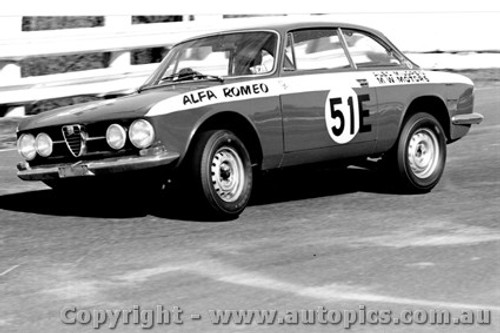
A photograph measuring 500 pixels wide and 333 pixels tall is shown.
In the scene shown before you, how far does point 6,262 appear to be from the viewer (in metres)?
6.97

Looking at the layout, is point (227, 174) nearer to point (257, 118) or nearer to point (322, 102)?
point (257, 118)

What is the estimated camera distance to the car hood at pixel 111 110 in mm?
7957

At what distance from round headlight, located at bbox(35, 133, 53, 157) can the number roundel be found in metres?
2.10

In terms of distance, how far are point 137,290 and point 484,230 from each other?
2.64 m

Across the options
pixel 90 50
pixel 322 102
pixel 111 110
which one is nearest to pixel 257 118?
pixel 322 102

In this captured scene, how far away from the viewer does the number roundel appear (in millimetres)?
8758

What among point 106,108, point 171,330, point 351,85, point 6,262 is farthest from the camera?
point 351,85

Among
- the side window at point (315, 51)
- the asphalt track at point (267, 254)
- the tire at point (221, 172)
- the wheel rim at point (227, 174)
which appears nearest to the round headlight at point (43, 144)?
the asphalt track at point (267, 254)

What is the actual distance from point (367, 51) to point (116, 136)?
260cm

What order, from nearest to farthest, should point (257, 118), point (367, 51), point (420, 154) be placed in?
point (257, 118)
point (420, 154)
point (367, 51)

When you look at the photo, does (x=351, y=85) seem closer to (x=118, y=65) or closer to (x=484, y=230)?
(x=484, y=230)

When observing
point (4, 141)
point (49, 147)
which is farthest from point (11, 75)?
point (49, 147)

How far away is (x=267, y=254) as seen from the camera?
7031 millimetres

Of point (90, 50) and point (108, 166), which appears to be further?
point (90, 50)
